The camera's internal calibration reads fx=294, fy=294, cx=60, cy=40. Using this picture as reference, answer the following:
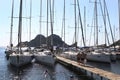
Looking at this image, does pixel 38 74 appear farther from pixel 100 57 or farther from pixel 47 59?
pixel 100 57

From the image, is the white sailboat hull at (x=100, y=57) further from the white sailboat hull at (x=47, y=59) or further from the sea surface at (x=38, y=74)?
the sea surface at (x=38, y=74)

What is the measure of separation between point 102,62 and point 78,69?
15.8 metres

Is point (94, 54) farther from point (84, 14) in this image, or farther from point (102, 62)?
point (84, 14)

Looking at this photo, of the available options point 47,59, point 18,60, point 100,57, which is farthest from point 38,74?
point 100,57

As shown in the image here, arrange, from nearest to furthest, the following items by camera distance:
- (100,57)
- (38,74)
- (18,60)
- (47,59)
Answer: (38,74) → (18,60) → (47,59) → (100,57)

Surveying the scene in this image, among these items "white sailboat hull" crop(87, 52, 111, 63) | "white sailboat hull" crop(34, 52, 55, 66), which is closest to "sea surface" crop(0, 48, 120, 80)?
"white sailboat hull" crop(34, 52, 55, 66)

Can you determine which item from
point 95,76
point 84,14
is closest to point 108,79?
point 95,76

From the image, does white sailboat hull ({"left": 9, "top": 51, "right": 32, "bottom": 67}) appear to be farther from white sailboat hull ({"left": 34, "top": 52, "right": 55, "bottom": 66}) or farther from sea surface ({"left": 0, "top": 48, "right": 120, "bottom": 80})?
white sailboat hull ({"left": 34, "top": 52, "right": 55, "bottom": 66})

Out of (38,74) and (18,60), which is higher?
(18,60)

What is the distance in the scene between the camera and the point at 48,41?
200 ft

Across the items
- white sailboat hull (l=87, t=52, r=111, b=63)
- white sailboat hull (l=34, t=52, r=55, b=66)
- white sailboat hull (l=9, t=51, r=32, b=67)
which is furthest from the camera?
white sailboat hull (l=87, t=52, r=111, b=63)

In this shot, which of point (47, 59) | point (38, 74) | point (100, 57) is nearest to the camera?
point (38, 74)

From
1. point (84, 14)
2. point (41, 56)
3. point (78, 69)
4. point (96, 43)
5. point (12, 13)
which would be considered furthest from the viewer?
point (84, 14)

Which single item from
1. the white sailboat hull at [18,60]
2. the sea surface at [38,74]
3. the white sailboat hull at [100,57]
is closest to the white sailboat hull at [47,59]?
the white sailboat hull at [18,60]
